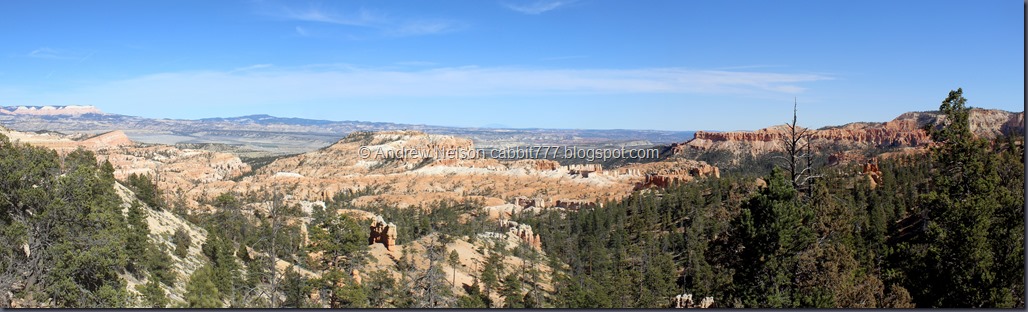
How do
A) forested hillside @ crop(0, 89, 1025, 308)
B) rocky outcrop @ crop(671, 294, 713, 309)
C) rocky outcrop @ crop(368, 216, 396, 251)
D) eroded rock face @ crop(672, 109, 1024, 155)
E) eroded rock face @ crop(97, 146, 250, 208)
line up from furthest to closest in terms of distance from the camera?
eroded rock face @ crop(672, 109, 1024, 155) → eroded rock face @ crop(97, 146, 250, 208) → rocky outcrop @ crop(368, 216, 396, 251) → rocky outcrop @ crop(671, 294, 713, 309) → forested hillside @ crop(0, 89, 1025, 308)

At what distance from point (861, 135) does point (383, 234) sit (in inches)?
5865

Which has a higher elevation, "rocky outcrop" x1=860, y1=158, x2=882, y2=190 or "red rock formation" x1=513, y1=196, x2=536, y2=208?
"rocky outcrop" x1=860, y1=158, x2=882, y2=190

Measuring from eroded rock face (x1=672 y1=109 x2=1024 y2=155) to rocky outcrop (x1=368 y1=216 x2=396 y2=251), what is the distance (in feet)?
348

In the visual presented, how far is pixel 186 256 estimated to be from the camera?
86.6 ft

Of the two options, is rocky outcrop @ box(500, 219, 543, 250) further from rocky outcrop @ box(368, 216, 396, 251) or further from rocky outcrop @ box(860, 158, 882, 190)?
rocky outcrop @ box(860, 158, 882, 190)

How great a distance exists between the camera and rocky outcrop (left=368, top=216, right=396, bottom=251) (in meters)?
38.2

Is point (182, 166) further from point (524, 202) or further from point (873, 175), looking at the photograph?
point (873, 175)

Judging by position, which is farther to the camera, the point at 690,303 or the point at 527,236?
the point at 527,236

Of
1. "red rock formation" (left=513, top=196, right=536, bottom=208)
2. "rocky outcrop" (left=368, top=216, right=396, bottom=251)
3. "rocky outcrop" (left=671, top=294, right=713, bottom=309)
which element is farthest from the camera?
"red rock formation" (left=513, top=196, right=536, bottom=208)

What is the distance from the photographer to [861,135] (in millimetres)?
158750

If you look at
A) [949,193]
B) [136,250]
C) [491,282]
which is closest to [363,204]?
[491,282]

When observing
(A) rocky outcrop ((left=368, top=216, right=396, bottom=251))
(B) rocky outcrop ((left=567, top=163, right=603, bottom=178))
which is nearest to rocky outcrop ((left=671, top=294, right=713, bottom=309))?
(A) rocky outcrop ((left=368, top=216, right=396, bottom=251))

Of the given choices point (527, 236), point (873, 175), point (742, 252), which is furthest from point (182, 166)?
point (742, 252)

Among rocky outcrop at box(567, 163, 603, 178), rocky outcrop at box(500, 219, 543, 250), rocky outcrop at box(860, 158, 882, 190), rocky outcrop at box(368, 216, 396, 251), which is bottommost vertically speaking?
rocky outcrop at box(500, 219, 543, 250)
